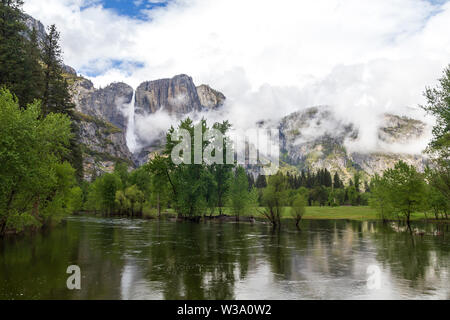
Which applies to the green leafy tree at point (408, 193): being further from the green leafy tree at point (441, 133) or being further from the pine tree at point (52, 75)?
the pine tree at point (52, 75)

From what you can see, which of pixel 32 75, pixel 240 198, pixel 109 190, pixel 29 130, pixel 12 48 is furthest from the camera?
pixel 109 190

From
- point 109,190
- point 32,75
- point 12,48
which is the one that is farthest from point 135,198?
Result: point 12,48

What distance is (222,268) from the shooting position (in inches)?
872

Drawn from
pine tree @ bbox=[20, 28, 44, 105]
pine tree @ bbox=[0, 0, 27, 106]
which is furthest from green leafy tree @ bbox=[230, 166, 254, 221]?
pine tree @ bbox=[0, 0, 27, 106]

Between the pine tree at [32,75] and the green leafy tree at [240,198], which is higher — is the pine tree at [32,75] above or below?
above

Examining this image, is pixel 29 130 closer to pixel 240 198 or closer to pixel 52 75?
pixel 52 75

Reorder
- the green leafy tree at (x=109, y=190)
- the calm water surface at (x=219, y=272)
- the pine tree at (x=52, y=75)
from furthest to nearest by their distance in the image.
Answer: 1. the green leafy tree at (x=109, y=190)
2. the pine tree at (x=52, y=75)
3. the calm water surface at (x=219, y=272)

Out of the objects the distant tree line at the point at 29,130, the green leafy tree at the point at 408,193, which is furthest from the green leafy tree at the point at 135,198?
the green leafy tree at the point at 408,193

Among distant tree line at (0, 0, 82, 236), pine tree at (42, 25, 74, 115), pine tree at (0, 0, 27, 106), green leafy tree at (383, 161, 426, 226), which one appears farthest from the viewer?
green leafy tree at (383, 161, 426, 226)

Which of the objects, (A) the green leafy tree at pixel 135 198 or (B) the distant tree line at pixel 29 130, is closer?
(B) the distant tree line at pixel 29 130

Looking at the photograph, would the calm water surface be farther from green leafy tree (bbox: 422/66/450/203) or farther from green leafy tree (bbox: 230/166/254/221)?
green leafy tree (bbox: 230/166/254/221)
